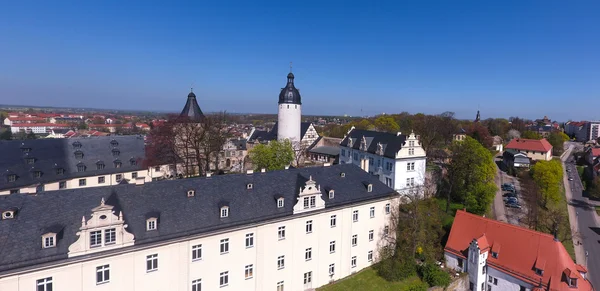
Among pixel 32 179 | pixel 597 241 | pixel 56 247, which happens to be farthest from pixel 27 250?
pixel 597 241

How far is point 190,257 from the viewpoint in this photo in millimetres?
22078

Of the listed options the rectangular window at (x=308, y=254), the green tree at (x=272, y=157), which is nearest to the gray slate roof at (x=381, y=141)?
the green tree at (x=272, y=157)

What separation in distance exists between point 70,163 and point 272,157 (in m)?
27.8

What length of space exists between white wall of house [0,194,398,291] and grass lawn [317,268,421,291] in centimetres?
67

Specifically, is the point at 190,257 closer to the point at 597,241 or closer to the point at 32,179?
the point at 32,179

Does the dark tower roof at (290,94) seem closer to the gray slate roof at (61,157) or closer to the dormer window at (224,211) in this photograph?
the gray slate roof at (61,157)

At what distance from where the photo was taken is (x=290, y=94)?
6856 cm

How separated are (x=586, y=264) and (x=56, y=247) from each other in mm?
48723

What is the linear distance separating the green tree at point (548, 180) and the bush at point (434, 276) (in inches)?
1132

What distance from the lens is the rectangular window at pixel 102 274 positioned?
19.2 metres

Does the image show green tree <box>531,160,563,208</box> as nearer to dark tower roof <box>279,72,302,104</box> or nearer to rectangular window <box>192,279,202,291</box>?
dark tower roof <box>279,72,302,104</box>

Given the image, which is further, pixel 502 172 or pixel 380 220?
pixel 502 172

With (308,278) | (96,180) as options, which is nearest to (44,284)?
(308,278)

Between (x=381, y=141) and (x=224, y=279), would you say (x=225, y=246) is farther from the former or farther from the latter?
(x=381, y=141)
